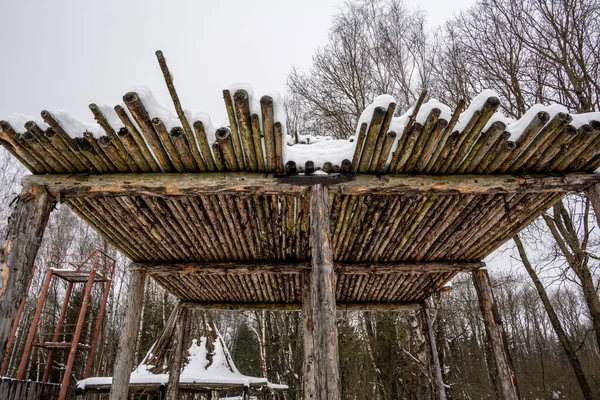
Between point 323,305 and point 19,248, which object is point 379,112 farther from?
point 19,248

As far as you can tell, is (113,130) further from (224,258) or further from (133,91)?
(224,258)

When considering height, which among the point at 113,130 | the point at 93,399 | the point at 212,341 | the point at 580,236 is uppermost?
the point at 580,236

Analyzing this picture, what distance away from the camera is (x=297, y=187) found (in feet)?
13.6

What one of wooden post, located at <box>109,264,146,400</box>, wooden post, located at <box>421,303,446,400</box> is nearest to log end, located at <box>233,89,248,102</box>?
wooden post, located at <box>109,264,146,400</box>

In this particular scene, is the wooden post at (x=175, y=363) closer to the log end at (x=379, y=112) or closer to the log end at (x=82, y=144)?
the log end at (x=82, y=144)

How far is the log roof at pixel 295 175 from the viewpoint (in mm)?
3494

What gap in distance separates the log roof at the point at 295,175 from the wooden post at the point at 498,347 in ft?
2.97

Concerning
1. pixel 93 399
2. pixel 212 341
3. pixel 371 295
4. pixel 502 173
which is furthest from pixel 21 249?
pixel 93 399

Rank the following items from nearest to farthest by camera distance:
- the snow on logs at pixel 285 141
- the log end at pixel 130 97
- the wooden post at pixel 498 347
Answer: the log end at pixel 130 97, the snow on logs at pixel 285 141, the wooden post at pixel 498 347

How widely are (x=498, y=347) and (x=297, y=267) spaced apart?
352 cm

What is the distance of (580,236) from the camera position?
9359 mm

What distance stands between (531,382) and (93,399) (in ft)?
74.7

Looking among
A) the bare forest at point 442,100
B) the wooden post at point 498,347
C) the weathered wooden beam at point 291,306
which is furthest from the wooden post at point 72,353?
the wooden post at point 498,347

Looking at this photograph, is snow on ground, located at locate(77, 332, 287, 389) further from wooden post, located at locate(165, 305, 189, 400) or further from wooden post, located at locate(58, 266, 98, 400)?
wooden post, located at locate(165, 305, 189, 400)
